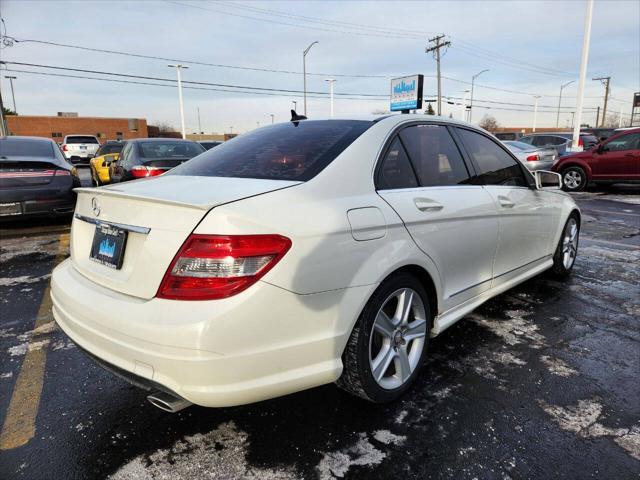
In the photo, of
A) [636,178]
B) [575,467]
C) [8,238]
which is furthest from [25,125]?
[575,467]

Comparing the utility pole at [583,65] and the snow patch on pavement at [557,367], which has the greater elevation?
the utility pole at [583,65]

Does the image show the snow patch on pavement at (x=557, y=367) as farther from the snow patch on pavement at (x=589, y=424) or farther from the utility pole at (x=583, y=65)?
the utility pole at (x=583, y=65)

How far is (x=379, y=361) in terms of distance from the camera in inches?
95.8

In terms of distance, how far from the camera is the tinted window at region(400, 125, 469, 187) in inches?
111

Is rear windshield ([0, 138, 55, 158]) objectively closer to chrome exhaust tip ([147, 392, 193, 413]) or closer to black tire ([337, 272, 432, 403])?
chrome exhaust tip ([147, 392, 193, 413])

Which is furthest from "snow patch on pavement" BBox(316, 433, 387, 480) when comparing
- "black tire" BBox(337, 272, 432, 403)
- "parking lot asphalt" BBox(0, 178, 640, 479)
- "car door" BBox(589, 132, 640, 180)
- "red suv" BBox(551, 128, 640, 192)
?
"car door" BBox(589, 132, 640, 180)

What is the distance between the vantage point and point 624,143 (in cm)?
1218

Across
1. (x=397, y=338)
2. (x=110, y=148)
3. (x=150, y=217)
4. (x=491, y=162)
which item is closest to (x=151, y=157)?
(x=491, y=162)

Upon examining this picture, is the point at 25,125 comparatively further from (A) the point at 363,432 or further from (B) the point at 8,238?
(A) the point at 363,432

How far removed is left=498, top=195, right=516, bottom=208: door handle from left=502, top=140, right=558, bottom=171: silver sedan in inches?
470

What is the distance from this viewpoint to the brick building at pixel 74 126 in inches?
1964

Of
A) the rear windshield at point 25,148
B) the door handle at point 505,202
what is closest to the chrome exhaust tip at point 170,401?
the door handle at point 505,202

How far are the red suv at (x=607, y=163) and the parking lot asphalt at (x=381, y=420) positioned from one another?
35.0 feet

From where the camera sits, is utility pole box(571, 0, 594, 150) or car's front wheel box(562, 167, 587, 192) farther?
utility pole box(571, 0, 594, 150)
